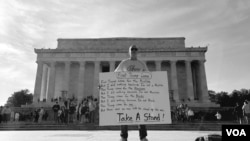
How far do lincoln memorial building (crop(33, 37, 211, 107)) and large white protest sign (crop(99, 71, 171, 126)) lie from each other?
39.6m

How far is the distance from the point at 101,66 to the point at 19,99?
47.8 m

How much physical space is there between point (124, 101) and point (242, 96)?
78.8 m

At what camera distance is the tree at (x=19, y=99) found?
7775cm

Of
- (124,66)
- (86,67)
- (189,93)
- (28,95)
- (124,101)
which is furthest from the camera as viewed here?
(28,95)

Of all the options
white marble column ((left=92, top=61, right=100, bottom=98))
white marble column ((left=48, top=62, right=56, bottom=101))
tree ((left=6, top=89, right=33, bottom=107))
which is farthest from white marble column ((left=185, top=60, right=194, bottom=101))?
tree ((left=6, top=89, right=33, bottom=107))

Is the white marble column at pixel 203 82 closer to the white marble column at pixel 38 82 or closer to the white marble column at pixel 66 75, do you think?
the white marble column at pixel 66 75

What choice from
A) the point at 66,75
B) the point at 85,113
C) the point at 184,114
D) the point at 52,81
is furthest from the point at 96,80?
the point at 184,114

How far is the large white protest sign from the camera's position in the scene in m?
4.62

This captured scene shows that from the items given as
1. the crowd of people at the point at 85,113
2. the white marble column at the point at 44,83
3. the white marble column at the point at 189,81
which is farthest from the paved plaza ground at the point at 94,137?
the white marble column at the point at 44,83

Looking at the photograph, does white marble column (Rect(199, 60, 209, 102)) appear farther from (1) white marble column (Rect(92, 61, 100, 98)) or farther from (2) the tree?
(2) the tree

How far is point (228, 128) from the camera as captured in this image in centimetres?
280

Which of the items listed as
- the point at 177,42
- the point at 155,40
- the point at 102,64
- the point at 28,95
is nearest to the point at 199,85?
the point at 177,42

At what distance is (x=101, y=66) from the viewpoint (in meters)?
49.7

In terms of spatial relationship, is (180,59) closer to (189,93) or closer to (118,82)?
(189,93)
